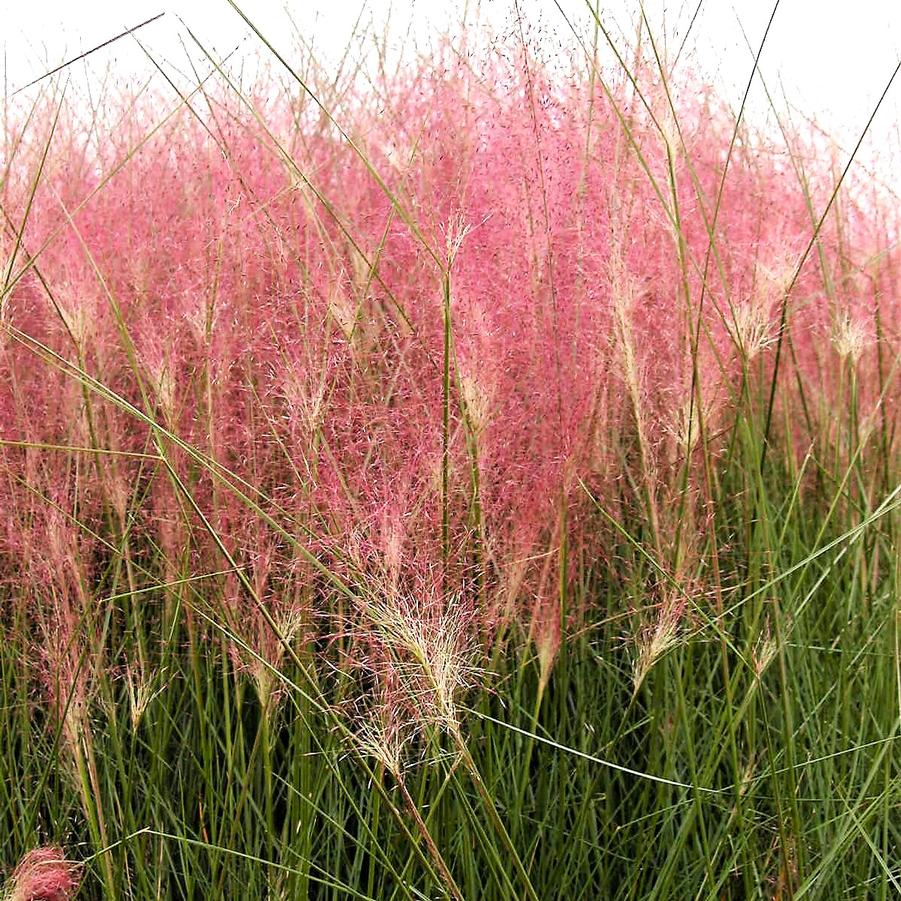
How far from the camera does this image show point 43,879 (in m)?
1.33

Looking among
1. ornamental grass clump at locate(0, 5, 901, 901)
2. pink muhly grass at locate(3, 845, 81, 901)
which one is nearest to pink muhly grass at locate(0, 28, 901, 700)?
ornamental grass clump at locate(0, 5, 901, 901)

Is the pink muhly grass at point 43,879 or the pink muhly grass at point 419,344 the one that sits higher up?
the pink muhly grass at point 419,344

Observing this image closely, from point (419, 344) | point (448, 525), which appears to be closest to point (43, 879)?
point (448, 525)

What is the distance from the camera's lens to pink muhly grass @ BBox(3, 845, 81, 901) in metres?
1.27

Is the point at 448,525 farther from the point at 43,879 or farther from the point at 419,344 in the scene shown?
the point at 43,879

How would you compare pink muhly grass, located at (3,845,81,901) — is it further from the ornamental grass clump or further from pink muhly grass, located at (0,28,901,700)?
pink muhly grass, located at (0,28,901,700)

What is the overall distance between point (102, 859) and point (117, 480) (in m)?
0.48

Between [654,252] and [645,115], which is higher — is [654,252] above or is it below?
below

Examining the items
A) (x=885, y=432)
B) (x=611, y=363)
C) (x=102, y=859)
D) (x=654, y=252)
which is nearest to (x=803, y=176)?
(x=885, y=432)

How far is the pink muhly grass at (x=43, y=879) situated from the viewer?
1.27 metres

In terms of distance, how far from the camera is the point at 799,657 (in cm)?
171

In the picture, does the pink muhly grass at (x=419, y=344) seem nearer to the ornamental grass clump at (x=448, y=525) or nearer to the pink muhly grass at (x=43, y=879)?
the ornamental grass clump at (x=448, y=525)

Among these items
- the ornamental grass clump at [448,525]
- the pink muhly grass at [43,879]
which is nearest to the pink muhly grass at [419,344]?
the ornamental grass clump at [448,525]

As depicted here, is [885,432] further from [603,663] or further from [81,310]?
[81,310]
